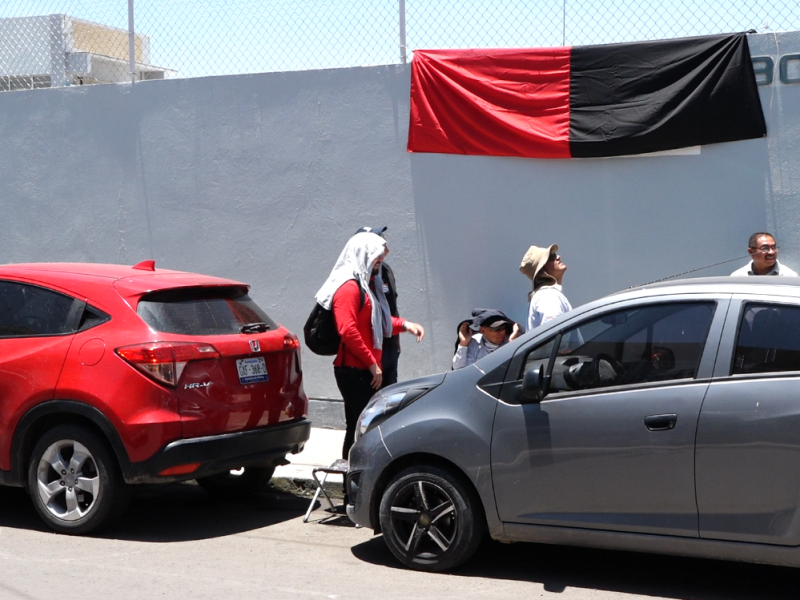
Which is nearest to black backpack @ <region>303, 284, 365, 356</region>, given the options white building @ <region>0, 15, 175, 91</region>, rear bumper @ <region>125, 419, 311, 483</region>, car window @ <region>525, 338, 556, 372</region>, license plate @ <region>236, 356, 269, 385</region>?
license plate @ <region>236, 356, 269, 385</region>

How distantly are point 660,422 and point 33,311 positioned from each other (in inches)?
157

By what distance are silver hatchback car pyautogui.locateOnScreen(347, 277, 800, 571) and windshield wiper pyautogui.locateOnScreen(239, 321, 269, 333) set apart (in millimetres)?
1326

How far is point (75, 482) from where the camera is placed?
20.4ft

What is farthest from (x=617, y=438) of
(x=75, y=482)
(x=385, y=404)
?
(x=75, y=482)

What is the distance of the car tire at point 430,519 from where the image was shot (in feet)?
17.5

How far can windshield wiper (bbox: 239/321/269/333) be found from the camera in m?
6.57

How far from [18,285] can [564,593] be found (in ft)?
13.0

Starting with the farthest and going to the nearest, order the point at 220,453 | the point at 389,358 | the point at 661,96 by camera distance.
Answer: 1. the point at 661,96
2. the point at 389,358
3. the point at 220,453

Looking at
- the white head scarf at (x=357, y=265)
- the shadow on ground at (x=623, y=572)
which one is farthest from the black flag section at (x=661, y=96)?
the shadow on ground at (x=623, y=572)

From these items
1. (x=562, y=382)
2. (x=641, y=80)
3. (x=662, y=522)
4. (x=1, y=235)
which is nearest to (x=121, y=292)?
(x=562, y=382)

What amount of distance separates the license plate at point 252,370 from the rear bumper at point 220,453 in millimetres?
322

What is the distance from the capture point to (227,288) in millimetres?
6754

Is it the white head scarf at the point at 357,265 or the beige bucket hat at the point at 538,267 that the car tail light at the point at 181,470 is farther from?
the beige bucket hat at the point at 538,267

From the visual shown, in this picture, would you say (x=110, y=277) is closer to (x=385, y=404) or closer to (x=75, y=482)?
(x=75, y=482)
